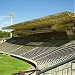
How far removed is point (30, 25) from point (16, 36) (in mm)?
11311

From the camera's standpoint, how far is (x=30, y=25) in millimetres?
28547

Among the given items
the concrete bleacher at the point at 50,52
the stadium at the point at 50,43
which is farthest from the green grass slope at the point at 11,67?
the concrete bleacher at the point at 50,52

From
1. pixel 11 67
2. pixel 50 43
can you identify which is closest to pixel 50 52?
pixel 11 67

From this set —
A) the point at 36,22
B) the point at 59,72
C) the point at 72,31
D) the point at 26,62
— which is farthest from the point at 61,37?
the point at 59,72

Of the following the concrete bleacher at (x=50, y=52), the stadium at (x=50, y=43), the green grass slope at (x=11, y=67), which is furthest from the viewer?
the stadium at (x=50, y=43)

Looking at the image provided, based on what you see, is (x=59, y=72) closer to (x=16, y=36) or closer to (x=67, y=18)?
(x=67, y=18)

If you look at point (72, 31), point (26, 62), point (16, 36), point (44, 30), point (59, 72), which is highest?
point (16, 36)

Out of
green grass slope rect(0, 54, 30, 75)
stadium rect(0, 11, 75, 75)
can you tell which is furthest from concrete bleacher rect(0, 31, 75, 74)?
green grass slope rect(0, 54, 30, 75)

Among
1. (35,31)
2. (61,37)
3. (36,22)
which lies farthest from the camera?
(35,31)

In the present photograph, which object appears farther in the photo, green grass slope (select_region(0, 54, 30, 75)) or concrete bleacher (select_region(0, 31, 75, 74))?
concrete bleacher (select_region(0, 31, 75, 74))

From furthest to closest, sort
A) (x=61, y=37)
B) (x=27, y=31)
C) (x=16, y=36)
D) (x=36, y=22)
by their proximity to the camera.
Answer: (x=16, y=36) → (x=27, y=31) → (x=36, y=22) → (x=61, y=37)

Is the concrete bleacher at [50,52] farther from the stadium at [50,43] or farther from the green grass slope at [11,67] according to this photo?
the green grass slope at [11,67]

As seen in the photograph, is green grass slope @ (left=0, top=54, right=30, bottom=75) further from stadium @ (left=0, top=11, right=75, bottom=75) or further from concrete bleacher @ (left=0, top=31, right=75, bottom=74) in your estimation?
concrete bleacher @ (left=0, top=31, right=75, bottom=74)

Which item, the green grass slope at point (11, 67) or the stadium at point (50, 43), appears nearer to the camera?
the green grass slope at point (11, 67)
